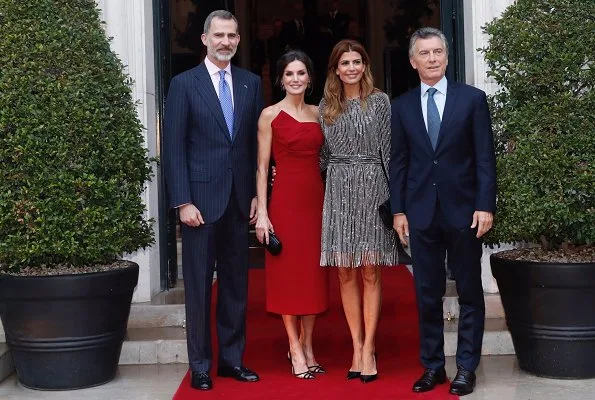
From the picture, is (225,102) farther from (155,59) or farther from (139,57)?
(155,59)

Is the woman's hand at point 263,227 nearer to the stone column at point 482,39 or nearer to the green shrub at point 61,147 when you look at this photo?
the green shrub at point 61,147

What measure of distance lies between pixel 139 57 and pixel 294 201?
1.88m

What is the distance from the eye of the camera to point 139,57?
665 cm

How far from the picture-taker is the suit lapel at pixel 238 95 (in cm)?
535

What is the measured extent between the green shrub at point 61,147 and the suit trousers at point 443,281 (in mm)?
1640

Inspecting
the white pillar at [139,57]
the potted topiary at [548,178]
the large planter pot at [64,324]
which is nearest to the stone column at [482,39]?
the potted topiary at [548,178]

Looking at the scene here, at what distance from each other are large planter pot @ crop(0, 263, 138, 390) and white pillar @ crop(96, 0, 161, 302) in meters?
1.18

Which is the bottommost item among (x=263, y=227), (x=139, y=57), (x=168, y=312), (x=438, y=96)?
(x=168, y=312)

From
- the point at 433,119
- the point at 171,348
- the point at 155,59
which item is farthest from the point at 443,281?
the point at 155,59

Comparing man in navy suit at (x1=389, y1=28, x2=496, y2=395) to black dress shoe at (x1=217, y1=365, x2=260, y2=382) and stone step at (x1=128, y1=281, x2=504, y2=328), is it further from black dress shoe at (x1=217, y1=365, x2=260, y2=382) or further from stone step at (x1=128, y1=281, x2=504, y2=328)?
stone step at (x1=128, y1=281, x2=504, y2=328)

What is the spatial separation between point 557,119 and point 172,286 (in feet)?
10.8

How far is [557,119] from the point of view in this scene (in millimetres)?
5176

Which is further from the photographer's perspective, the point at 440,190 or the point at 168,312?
the point at 168,312

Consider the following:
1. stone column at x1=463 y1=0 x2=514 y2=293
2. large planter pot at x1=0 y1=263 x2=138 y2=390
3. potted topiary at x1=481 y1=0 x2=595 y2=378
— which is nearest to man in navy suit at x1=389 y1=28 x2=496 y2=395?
potted topiary at x1=481 y1=0 x2=595 y2=378
